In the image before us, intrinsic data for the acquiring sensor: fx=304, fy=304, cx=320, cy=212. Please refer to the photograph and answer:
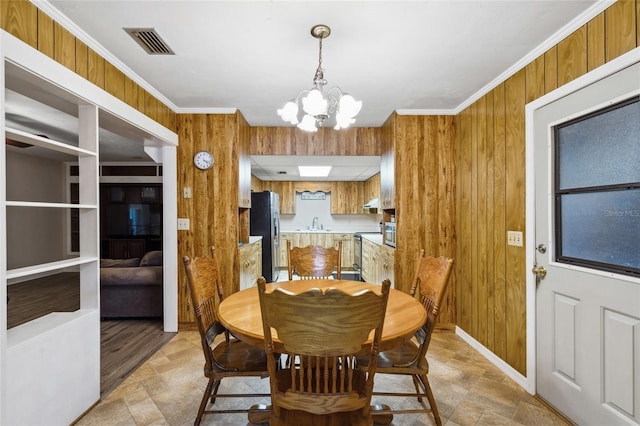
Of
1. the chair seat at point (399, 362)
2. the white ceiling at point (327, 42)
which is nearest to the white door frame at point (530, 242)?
the white ceiling at point (327, 42)

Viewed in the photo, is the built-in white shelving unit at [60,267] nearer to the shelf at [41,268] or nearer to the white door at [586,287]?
the shelf at [41,268]

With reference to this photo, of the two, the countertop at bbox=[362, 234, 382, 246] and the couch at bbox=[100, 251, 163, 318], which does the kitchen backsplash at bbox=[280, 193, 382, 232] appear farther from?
the couch at bbox=[100, 251, 163, 318]

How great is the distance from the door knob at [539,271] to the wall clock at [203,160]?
3.04 m

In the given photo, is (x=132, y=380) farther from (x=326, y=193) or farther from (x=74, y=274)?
(x=326, y=193)

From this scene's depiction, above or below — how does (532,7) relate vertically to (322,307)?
above

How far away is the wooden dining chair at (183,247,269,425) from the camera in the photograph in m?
1.63

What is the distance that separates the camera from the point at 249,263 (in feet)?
12.7

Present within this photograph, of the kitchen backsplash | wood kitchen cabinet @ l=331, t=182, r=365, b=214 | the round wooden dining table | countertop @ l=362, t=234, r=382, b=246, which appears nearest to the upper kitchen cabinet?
countertop @ l=362, t=234, r=382, b=246

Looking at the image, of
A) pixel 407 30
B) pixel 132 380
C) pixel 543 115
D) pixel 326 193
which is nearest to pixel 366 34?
pixel 407 30

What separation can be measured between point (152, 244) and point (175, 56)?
220 inches

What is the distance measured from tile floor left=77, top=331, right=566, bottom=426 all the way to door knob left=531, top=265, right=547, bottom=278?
848mm

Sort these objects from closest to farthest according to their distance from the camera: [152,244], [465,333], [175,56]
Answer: [175,56]
[465,333]
[152,244]

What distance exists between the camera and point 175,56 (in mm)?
2180

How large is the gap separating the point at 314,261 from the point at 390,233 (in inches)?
52.2
